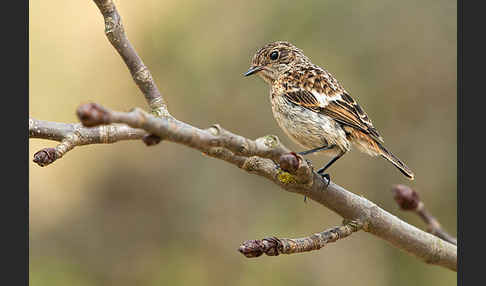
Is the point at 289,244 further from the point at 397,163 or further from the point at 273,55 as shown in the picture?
the point at 273,55

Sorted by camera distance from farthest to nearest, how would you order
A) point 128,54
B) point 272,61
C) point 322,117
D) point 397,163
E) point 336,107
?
point 272,61 → point 336,107 → point 322,117 → point 397,163 → point 128,54

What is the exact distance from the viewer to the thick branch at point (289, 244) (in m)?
2.60

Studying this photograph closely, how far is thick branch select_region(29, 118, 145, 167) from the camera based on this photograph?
2.83 m

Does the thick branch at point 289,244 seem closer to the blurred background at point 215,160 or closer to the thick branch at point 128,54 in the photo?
the thick branch at point 128,54

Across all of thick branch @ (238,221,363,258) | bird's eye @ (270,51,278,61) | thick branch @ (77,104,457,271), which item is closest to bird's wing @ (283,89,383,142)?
bird's eye @ (270,51,278,61)

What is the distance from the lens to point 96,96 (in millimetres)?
6742

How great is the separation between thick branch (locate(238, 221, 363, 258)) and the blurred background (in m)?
3.12

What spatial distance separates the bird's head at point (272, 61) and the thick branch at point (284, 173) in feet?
7.04

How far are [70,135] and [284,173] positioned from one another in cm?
111

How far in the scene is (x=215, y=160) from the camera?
6.74 m

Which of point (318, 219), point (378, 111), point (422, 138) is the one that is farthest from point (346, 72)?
point (318, 219)

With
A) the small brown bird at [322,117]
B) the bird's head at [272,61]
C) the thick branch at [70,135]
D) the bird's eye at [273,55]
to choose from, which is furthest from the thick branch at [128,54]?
the bird's eye at [273,55]

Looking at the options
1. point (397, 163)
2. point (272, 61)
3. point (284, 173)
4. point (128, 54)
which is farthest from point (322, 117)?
point (128, 54)

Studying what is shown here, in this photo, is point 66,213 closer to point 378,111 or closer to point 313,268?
point 313,268
